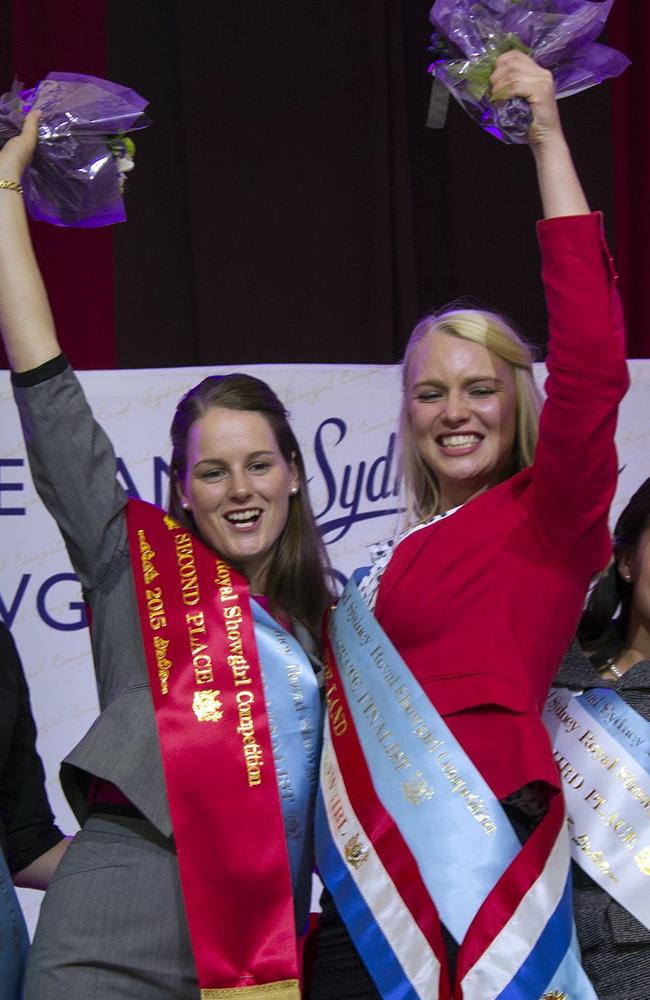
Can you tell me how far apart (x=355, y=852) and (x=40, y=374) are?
0.62 metres

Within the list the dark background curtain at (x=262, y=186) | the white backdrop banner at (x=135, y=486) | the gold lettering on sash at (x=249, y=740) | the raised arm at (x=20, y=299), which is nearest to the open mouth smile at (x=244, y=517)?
the gold lettering on sash at (x=249, y=740)

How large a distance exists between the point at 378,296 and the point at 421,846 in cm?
173

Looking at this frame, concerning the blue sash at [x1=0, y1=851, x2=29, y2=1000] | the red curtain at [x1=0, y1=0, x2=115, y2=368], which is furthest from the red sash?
the red curtain at [x1=0, y1=0, x2=115, y2=368]

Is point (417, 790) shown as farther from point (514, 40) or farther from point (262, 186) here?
point (262, 186)

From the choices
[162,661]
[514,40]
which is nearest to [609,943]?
[162,661]

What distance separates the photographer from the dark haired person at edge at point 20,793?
1637mm

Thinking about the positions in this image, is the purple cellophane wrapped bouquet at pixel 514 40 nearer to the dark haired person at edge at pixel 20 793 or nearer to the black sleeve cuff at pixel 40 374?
the black sleeve cuff at pixel 40 374

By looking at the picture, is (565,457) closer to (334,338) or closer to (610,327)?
(610,327)

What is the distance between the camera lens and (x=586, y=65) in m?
1.51

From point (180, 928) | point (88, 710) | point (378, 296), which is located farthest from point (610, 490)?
point (378, 296)

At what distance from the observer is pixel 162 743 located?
1.48m

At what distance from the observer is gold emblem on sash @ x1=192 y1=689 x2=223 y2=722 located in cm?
152

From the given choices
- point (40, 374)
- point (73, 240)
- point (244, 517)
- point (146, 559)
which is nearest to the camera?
point (40, 374)

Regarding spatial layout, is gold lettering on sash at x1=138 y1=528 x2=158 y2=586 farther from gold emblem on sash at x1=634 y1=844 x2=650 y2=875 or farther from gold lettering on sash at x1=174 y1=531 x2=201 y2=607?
gold emblem on sash at x1=634 y1=844 x2=650 y2=875
